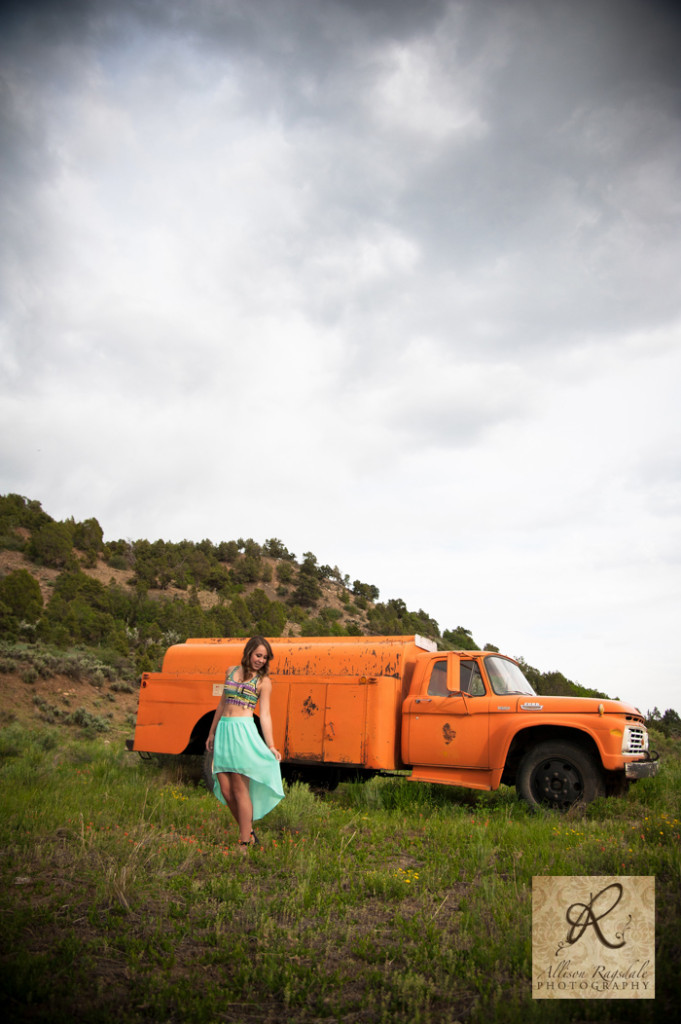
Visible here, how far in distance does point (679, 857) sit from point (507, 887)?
1.25 metres

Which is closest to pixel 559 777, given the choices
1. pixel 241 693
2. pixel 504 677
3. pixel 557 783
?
pixel 557 783

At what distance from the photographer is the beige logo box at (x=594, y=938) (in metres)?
3.18

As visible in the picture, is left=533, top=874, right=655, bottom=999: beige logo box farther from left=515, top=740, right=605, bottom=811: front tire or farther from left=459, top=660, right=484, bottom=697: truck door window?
left=459, top=660, right=484, bottom=697: truck door window

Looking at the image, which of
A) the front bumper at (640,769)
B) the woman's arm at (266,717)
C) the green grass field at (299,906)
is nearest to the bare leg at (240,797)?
the green grass field at (299,906)

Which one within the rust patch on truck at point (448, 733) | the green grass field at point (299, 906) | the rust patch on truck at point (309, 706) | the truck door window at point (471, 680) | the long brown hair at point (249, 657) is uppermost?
the long brown hair at point (249, 657)

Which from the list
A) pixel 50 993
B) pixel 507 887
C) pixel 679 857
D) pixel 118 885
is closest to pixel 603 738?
pixel 679 857

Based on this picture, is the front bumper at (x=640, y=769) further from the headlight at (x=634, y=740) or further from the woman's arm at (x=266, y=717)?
the woman's arm at (x=266, y=717)

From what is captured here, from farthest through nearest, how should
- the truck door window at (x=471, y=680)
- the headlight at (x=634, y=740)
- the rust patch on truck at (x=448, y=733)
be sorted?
the truck door window at (x=471, y=680), the rust patch on truck at (x=448, y=733), the headlight at (x=634, y=740)

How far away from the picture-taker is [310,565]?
53.1 m

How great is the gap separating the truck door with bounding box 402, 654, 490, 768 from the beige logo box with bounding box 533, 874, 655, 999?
353cm

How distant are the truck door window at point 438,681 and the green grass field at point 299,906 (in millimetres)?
1370

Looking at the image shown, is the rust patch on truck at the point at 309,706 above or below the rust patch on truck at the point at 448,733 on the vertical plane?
above

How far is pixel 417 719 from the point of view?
307 inches

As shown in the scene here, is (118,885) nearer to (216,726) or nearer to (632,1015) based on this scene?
(216,726)
